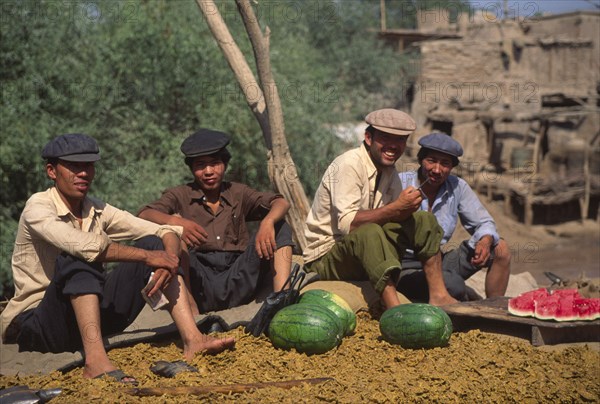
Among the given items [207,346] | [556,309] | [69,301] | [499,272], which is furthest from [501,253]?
[69,301]

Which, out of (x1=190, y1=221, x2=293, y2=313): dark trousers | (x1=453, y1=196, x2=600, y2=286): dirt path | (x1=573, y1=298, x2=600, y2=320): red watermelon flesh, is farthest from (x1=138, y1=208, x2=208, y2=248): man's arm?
(x1=453, y1=196, x2=600, y2=286): dirt path

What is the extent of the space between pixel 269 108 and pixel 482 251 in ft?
7.96

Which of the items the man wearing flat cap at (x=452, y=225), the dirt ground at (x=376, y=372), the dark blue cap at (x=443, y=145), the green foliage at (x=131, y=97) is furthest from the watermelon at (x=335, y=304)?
the green foliage at (x=131, y=97)

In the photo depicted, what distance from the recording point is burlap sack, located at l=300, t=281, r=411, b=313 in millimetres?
6008

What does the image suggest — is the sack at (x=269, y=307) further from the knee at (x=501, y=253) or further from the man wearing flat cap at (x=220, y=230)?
the knee at (x=501, y=253)

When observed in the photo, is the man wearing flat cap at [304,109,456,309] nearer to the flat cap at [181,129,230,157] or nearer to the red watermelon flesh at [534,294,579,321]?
the red watermelon flesh at [534,294,579,321]

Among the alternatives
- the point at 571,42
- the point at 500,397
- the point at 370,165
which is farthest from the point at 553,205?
the point at 500,397

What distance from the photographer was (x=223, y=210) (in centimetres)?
625

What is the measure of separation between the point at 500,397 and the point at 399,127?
2229 mm

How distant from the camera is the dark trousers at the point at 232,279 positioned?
19.5ft

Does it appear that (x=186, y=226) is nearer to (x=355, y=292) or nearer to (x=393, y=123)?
(x=355, y=292)

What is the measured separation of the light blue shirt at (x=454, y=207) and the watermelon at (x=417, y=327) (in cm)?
151

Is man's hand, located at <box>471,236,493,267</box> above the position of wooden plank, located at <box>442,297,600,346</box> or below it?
above

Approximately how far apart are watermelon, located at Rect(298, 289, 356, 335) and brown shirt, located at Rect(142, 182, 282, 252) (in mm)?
890
